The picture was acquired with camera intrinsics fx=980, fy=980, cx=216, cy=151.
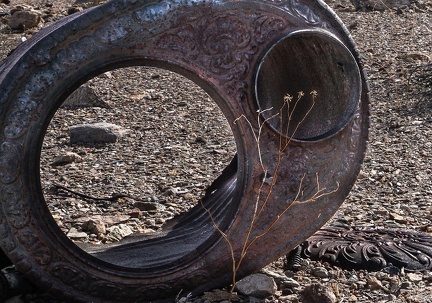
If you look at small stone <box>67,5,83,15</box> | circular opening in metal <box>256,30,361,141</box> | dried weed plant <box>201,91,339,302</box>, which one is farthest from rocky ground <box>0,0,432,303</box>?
small stone <box>67,5,83,15</box>

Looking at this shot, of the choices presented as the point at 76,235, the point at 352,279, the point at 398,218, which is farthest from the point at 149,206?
the point at 352,279

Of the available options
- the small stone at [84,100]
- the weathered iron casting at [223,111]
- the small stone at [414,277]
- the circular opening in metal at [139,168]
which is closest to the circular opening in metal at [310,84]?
the weathered iron casting at [223,111]

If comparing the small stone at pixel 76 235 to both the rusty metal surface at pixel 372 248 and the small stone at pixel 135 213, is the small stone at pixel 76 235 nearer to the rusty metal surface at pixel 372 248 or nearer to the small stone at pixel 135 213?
the small stone at pixel 135 213

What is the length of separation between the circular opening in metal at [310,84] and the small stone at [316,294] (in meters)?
0.61

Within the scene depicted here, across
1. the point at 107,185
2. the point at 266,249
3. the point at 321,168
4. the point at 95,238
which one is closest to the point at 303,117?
the point at 321,168

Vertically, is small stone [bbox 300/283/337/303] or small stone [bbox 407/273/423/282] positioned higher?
small stone [bbox 300/283/337/303]

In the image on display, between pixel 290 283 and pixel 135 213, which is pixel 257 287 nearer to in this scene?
pixel 290 283

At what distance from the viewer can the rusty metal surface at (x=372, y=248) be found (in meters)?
4.49

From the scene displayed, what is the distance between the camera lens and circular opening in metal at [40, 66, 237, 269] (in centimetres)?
468

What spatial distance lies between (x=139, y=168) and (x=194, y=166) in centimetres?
36

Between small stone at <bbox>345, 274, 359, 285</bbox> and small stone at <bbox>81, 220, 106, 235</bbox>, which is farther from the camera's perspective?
small stone at <bbox>81, 220, 106, 235</bbox>

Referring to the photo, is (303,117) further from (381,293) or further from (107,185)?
(107,185)

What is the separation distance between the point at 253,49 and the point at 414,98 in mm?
4189

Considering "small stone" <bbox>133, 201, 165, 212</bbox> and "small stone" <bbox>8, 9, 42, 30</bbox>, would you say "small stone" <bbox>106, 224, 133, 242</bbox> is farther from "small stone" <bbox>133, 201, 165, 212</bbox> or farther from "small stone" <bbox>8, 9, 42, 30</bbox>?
"small stone" <bbox>8, 9, 42, 30</bbox>
